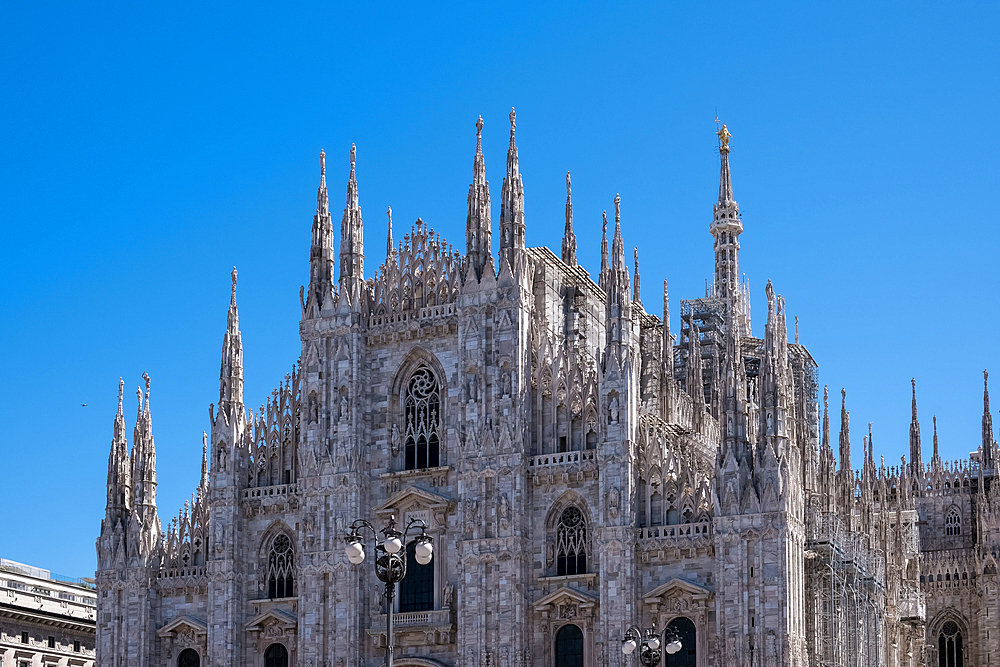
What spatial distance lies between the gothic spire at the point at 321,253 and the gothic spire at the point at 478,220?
6587mm

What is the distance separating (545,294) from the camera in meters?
60.2

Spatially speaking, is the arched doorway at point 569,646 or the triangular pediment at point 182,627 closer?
the arched doorway at point 569,646

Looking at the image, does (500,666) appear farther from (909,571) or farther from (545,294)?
(909,571)

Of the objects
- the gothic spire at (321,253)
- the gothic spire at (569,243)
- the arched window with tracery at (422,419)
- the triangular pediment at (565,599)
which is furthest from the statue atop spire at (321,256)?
the triangular pediment at (565,599)

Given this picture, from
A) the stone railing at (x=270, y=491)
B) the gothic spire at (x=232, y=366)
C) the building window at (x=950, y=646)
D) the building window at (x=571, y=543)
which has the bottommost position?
the building window at (x=950, y=646)

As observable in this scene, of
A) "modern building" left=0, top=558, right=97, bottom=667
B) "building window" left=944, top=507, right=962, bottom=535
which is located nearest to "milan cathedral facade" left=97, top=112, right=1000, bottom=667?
"modern building" left=0, top=558, right=97, bottom=667

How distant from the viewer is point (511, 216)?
2265 inches

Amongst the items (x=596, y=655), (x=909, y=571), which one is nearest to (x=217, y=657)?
(x=596, y=655)

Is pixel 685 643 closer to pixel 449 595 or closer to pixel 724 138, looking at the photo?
pixel 449 595

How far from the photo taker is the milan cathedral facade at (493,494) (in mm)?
52094

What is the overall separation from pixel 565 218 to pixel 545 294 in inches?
264

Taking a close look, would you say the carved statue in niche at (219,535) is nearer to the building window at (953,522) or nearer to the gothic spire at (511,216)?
the gothic spire at (511,216)

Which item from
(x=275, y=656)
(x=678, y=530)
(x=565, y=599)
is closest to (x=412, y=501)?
(x=565, y=599)

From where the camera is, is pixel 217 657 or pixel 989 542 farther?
pixel 989 542
